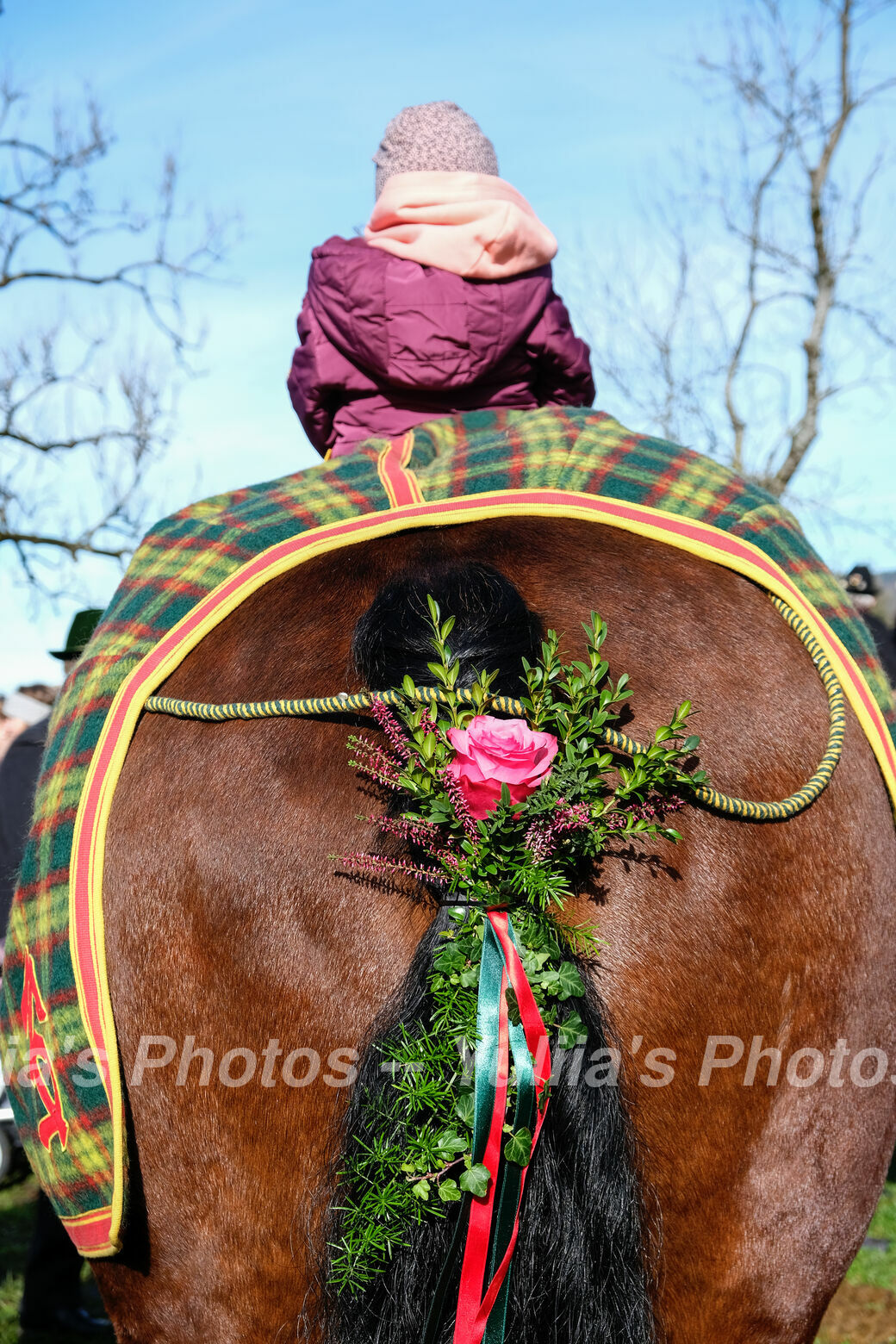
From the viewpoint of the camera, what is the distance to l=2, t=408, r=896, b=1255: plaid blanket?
1.30 metres

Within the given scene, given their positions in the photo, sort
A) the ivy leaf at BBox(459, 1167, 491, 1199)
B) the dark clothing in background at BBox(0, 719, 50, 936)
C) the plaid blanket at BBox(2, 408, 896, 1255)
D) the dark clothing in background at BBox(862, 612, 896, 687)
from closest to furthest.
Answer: the ivy leaf at BBox(459, 1167, 491, 1199) → the plaid blanket at BBox(2, 408, 896, 1255) → the dark clothing in background at BBox(862, 612, 896, 687) → the dark clothing in background at BBox(0, 719, 50, 936)

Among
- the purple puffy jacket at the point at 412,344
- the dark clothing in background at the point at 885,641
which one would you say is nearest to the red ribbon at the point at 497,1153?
the purple puffy jacket at the point at 412,344

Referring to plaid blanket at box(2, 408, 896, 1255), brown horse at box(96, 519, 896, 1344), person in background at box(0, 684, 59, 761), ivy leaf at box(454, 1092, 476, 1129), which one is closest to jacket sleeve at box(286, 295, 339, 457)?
plaid blanket at box(2, 408, 896, 1255)

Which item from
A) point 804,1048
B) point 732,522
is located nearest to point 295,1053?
point 804,1048

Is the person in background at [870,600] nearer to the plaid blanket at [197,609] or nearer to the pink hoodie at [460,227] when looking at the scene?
the pink hoodie at [460,227]

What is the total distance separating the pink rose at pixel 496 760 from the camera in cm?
113

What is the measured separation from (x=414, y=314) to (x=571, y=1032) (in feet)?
4.27

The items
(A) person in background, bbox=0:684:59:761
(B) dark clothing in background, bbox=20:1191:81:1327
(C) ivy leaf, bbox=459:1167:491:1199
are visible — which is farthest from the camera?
(A) person in background, bbox=0:684:59:761

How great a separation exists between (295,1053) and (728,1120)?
1.64 feet

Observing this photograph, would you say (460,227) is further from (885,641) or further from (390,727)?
(885,641)

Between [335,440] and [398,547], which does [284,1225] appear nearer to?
[398,547]

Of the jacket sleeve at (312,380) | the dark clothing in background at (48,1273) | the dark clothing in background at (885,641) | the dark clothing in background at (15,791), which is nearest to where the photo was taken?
the jacket sleeve at (312,380)

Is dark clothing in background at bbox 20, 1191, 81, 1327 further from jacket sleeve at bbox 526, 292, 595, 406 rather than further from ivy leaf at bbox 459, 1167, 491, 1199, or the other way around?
jacket sleeve at bbox 526, 292, 595, 406

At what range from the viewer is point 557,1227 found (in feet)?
3.86
